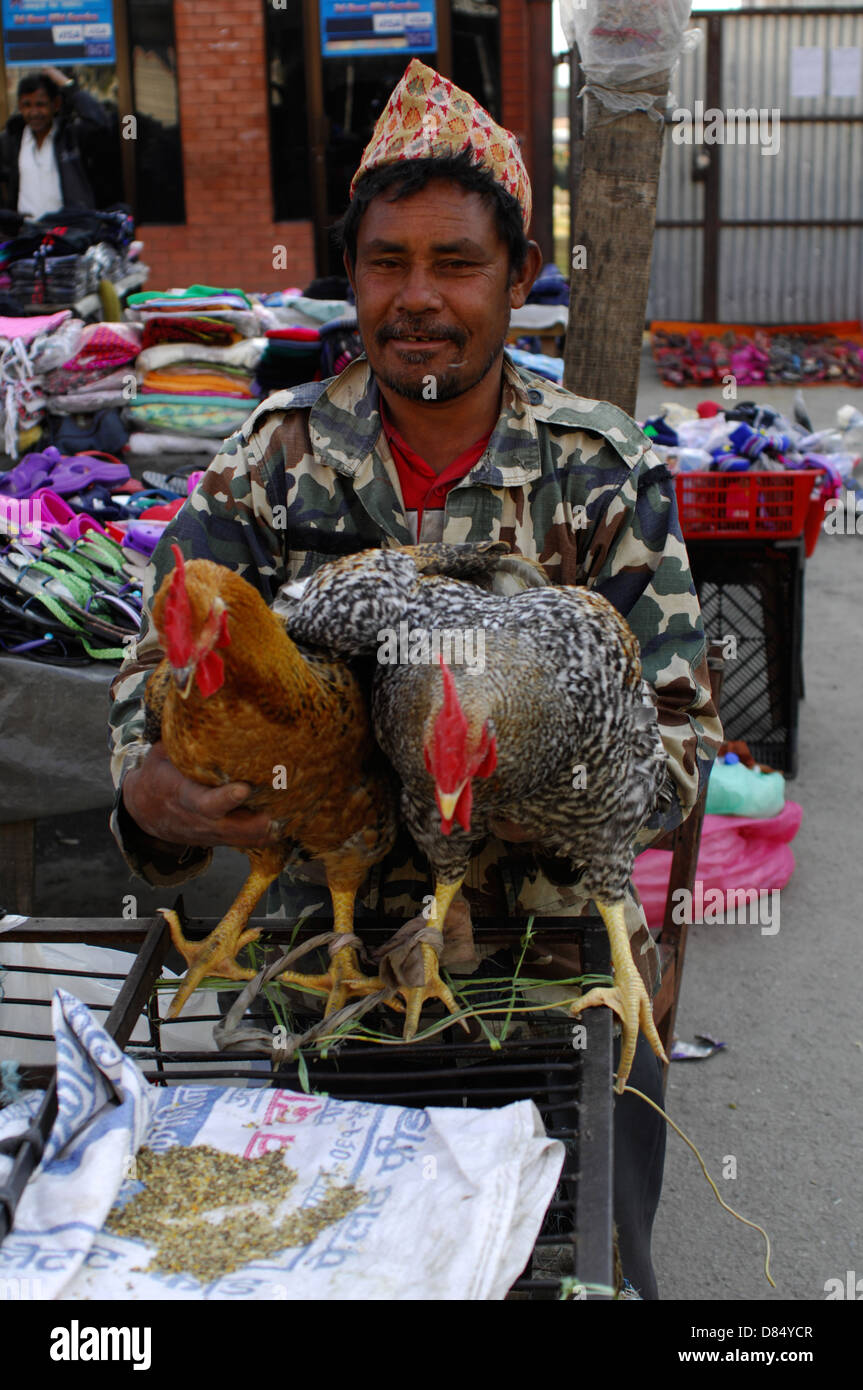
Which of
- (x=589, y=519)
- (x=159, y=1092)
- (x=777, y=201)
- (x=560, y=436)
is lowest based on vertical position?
(x=159, y=1092)

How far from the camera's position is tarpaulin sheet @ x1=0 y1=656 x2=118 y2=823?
3523 millimetres

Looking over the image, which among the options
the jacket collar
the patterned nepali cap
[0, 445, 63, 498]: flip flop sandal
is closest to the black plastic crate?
the jacket collar

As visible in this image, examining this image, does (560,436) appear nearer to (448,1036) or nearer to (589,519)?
(589,519)

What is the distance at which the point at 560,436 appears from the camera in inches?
89.0

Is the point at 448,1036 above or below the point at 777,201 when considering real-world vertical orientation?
below

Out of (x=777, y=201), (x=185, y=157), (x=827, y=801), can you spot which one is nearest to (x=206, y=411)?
(x=827, y=801)

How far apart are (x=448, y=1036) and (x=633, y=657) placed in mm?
748

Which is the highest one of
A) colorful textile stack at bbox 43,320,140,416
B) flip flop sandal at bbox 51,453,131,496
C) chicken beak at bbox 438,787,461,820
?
colorful textile stack at bbox 43,320,140,416

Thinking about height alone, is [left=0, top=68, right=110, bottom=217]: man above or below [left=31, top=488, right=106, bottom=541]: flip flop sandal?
above

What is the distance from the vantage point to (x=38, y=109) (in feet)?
25.2

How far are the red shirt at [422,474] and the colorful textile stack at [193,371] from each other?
296cm

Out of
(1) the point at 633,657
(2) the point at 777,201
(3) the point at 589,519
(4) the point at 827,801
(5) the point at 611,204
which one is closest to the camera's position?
(1) the point at 633,657

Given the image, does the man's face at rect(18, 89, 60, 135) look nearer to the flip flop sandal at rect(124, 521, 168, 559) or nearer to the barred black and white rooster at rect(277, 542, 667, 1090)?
the flip flop sandal at rect(124, 521, 168, 559)

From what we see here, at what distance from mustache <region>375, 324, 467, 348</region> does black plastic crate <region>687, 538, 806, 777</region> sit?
2728 millimetres
